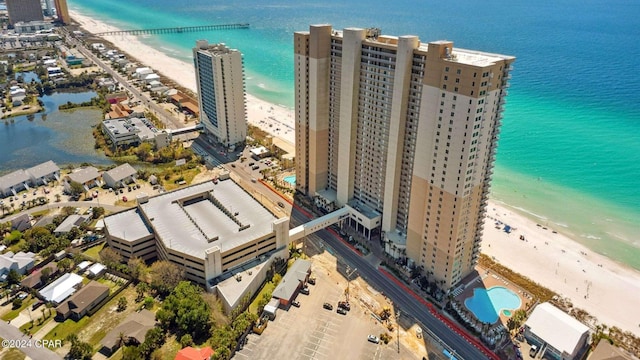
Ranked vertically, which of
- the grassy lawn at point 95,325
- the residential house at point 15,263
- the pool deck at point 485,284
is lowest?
the grassy lawn at point 95,325

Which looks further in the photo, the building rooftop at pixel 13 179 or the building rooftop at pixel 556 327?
the building rooftop at pixel 13 179

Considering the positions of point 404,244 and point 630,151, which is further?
point 630,151

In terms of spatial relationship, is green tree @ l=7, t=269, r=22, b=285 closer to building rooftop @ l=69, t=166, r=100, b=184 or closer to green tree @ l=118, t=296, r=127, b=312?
green tree @ l=118, t=296, r=127, b=312

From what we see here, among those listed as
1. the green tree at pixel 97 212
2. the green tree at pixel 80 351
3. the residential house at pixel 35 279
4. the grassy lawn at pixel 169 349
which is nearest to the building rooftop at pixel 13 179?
the green tree at pixel 97 212

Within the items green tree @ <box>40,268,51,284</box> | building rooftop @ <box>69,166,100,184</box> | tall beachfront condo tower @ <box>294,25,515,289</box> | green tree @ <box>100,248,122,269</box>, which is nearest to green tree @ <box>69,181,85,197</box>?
building rooftop @ <box>69,166,100,184</box>

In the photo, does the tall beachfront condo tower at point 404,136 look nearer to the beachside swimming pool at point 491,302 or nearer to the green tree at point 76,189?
the beachside swimming pool at point 491,302

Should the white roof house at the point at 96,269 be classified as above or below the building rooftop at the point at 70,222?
below

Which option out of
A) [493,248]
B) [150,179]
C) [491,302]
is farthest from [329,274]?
[150,179]

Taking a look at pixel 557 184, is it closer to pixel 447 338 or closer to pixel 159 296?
pixel 447 338
